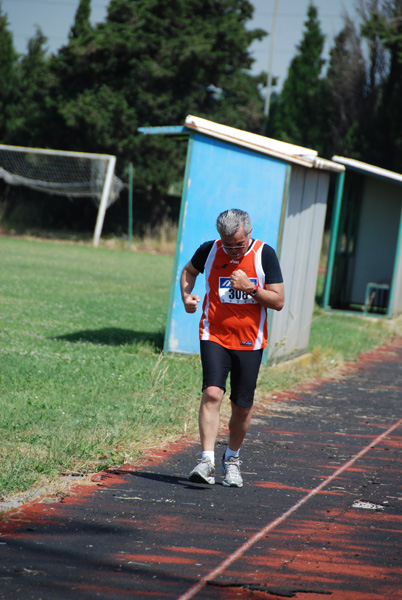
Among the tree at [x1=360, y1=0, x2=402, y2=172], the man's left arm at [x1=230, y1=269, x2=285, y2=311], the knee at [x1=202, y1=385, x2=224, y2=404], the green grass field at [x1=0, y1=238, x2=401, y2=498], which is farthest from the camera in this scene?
the tree at [x1=360, y1=0, x2=402, y2=172]

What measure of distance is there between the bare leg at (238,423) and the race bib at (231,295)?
0.70 m

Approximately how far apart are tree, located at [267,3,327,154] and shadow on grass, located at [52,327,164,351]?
2632 centimetres

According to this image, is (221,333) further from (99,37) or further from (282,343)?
Result: (99,37)

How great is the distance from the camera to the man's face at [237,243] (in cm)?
514

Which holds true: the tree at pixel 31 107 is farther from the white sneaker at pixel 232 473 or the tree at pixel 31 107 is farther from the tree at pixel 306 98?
the white sneaker at pixel 232 473

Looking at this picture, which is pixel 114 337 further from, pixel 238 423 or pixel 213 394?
pixel 213 394

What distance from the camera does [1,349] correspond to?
9.16 metres

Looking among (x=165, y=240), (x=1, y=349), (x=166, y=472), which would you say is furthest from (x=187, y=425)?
(x=165, y=240)

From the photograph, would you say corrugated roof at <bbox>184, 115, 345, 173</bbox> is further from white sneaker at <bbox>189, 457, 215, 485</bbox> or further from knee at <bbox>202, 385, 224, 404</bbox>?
white sneaker at <bbox>189, 457, 215, 485</bbox>

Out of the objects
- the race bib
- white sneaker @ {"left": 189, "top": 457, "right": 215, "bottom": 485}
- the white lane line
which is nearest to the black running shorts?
the race bib

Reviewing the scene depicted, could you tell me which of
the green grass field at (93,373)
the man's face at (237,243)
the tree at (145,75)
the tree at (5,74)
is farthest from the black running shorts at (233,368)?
the tree at (5,74)

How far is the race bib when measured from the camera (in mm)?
5297

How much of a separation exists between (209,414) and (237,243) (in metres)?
1.11

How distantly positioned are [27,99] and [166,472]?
35050mm
